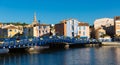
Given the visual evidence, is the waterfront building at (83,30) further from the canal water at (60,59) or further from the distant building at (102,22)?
the canal water at (60,59)

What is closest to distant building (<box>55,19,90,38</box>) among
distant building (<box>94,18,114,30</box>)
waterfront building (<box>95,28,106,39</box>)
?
waterfront building (<box>95,28,106,39</box>)

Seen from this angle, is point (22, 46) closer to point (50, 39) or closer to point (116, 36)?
point (50, 39)

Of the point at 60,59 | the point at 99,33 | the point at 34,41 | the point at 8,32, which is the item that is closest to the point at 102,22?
the point at 99,33

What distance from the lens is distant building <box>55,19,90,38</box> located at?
415 feet

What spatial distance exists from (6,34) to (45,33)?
742 inches

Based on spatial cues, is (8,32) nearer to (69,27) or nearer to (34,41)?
(69,27)

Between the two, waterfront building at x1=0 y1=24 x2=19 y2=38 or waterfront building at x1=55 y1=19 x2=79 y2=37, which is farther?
waterfront building at x1=0 y1=24 x2=19 y2=38

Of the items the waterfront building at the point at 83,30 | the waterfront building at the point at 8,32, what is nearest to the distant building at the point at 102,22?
the waterfront building at the point at 83,30

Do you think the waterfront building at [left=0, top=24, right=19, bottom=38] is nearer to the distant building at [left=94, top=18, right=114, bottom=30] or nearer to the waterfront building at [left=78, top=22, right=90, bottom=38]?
the waterfront building at [left=78, top=22, right=90, bottom=38]

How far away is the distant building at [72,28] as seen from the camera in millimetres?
126494

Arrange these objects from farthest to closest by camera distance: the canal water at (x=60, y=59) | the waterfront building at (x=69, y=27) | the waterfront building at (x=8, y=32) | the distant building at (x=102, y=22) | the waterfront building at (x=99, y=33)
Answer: the distant building at (x=102, y=22) → the waterfront building at (x=8, y=32) → the waterfront building at (x=99, y=33) → the waterfront building at (x=69, y=27) → the canal water at (x=60, y=59)

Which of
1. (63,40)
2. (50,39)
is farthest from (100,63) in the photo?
(63,40)

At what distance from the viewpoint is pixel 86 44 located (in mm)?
105875

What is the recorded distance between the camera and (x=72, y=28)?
12694 cm
